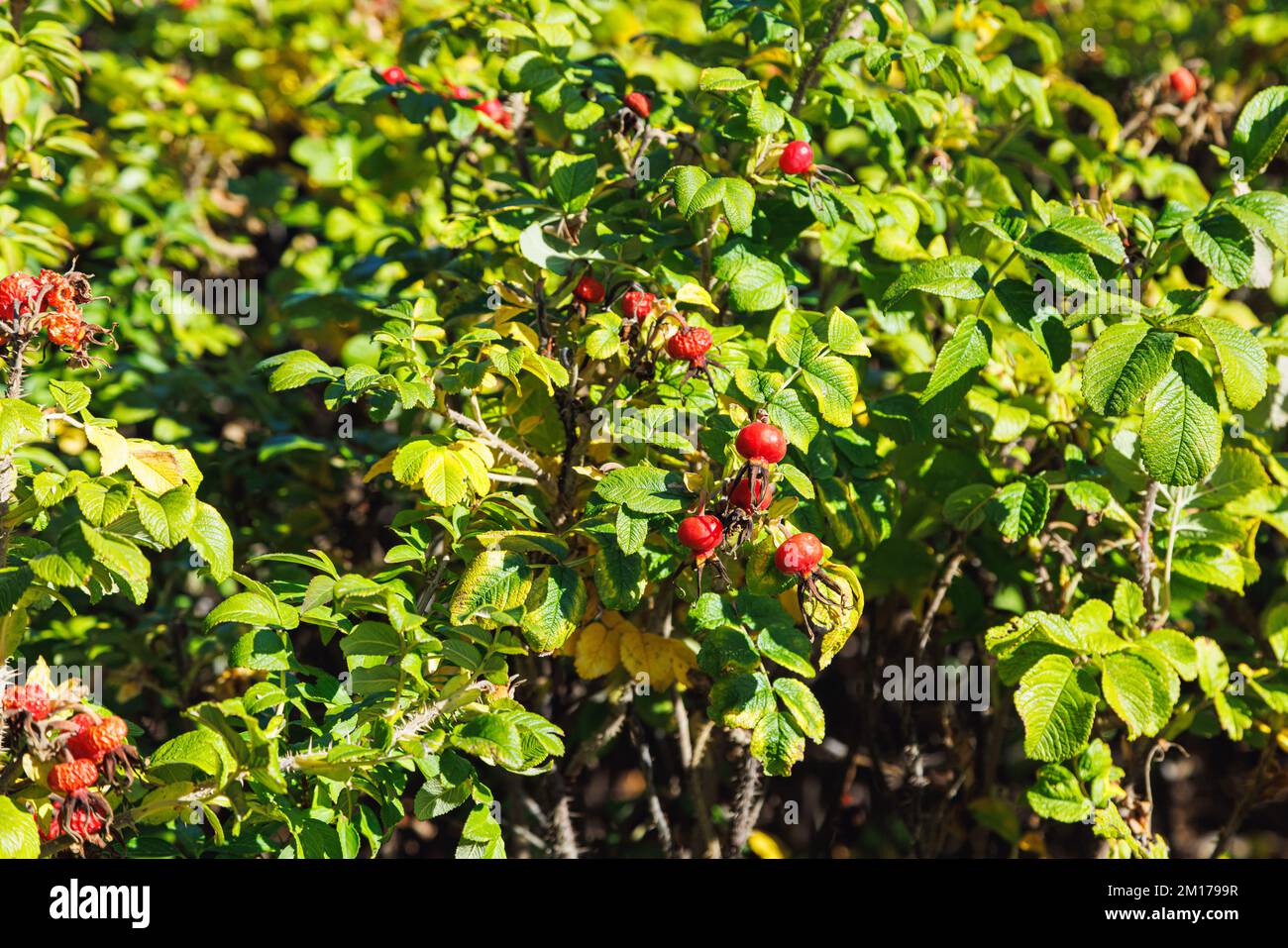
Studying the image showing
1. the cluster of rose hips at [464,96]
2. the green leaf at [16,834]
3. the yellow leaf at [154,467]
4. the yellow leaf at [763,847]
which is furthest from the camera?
the yellow leaf at [763,847]

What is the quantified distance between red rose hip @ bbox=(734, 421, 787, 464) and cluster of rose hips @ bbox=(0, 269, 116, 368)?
0.84 metres

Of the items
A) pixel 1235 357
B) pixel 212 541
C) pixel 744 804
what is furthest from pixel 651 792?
pixel 1235 357

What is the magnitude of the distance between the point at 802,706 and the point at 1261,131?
1.10 m

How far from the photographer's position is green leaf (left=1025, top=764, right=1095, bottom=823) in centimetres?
187

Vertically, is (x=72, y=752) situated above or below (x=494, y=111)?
below

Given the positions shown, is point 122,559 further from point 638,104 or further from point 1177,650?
point 1177,650

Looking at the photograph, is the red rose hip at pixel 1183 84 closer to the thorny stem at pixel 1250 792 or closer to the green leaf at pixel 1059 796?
the thorny stem at pixel 1250 792

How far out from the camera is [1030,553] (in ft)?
7.39

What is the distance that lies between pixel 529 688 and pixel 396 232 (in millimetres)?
1078

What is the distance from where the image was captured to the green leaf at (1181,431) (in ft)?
5.14

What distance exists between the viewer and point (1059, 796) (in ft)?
6.22

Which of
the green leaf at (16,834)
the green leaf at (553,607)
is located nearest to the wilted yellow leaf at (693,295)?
the green leaf at (553,607)

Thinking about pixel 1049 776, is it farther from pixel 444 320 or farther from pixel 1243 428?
pixel 444 320

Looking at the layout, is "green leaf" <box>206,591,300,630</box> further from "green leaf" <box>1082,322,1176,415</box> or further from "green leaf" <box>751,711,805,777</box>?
"green leaf" <box>1082,322,1176,415</box>
